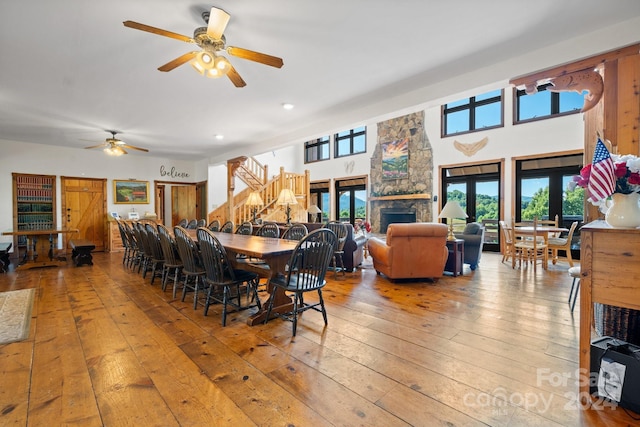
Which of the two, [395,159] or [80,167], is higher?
[395,159]

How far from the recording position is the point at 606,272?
5.40 feet

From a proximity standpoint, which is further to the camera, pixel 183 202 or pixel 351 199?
pixel 351 199

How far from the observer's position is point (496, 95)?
737 cm

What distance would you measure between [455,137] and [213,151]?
6569 millimetres

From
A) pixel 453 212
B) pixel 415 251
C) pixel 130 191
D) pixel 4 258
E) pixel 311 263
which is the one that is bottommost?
pixel 4 258

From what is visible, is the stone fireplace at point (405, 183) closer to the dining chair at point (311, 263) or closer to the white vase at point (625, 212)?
the dining chair at point (311, 263)

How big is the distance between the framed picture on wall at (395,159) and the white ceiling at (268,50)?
14.5 ft

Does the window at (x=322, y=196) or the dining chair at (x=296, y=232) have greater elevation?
the window at (x=322, y=196)

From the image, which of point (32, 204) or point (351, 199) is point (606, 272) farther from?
point (32, 204)

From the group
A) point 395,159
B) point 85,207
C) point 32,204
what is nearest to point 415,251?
point 395,159

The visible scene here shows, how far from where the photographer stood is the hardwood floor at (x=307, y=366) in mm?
1563

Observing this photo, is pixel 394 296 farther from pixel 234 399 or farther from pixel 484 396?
pixel 234 399

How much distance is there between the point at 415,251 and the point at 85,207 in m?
8.48

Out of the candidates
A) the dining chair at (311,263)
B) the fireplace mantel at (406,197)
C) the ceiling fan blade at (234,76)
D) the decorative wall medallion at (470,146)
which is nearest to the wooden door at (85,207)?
the ceiling fan blade at (234,76)
